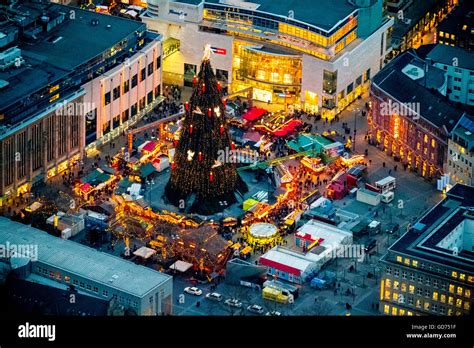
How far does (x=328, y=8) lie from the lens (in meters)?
192

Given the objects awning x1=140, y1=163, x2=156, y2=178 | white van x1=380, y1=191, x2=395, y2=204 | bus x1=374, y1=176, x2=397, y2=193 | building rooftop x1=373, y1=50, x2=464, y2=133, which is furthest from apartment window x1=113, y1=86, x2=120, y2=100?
white van x1=380, y1=191, x2=395, y2=204

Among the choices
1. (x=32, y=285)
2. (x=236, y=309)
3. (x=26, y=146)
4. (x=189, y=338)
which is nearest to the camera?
(x=189, y=338)

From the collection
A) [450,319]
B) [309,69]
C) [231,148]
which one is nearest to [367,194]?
[231,148]

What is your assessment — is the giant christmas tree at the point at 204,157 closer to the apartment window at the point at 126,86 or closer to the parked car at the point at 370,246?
the parked car at the point at 370,246

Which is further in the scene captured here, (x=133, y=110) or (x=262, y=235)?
A: (x=133, y=110)

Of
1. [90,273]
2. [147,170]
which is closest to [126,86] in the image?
[147,170]

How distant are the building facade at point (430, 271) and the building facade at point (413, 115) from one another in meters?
31.8

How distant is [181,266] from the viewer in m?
140

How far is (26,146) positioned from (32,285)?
3969cm

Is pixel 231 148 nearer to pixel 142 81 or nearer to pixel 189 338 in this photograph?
pixel 142 81

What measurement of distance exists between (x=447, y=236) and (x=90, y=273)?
150 ft

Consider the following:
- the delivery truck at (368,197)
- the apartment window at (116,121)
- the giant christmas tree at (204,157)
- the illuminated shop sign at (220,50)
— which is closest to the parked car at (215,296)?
the giant christmas tree at (204,157)

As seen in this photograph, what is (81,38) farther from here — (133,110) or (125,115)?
(133,110)

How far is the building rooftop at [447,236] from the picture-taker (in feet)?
409
